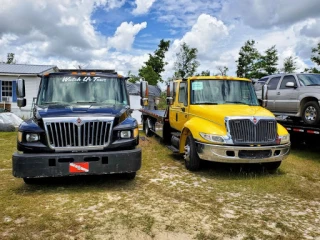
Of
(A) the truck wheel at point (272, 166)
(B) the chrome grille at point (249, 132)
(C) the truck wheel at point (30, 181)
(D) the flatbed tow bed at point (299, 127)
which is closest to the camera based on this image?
(C) the truck wheel at point (30, 181)

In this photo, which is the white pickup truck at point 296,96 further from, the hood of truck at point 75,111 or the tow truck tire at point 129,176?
the hood of truck at point 75,111

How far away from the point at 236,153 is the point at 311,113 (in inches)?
153

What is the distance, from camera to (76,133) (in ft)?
17.0

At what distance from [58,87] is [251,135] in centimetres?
404

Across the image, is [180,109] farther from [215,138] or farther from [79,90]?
[79,90]

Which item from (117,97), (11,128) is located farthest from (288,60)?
(117,97)

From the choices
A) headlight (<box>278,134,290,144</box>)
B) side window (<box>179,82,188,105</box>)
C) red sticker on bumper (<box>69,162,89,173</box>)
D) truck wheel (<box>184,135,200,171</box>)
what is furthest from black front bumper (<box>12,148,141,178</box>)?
headlight (<box>278,134,290,144</box>)

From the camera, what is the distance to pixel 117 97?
21.5 feet

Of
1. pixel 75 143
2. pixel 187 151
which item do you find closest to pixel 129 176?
pixel 75 143

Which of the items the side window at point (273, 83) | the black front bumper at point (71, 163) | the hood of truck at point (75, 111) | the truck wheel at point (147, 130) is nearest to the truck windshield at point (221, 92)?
the hood of truck at point (75, 111)

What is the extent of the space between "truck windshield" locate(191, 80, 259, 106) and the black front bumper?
2923 millimetres

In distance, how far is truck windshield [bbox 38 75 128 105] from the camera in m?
6.24

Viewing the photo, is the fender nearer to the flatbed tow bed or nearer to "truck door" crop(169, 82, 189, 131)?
"truck door" crop(169, 82, 189, 131)

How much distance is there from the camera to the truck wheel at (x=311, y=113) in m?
8.61
